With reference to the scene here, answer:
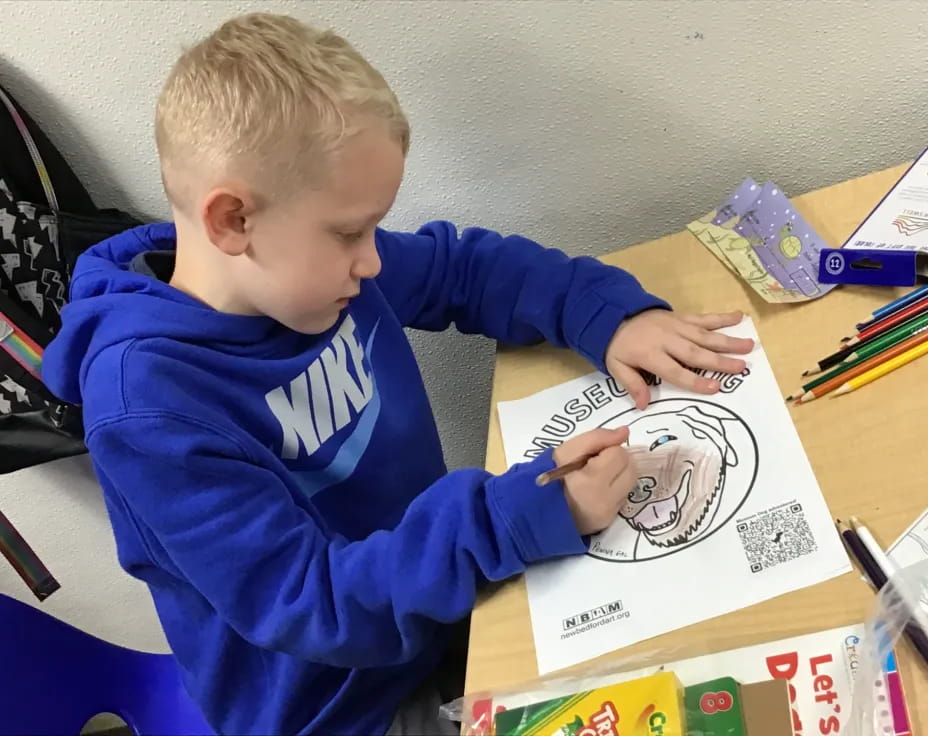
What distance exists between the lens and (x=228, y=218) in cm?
53

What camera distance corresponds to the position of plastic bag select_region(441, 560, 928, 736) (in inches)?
16.4

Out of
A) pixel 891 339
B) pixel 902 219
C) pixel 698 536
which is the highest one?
pixel 902 219

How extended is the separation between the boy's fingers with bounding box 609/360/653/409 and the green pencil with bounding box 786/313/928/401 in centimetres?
11

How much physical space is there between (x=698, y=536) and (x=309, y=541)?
0.85ft

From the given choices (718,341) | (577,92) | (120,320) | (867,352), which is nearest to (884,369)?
(867,352)

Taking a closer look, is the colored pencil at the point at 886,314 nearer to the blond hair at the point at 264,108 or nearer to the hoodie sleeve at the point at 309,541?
the hoodie sleeve at the point at 309,541

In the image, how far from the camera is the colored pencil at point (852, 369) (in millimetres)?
554

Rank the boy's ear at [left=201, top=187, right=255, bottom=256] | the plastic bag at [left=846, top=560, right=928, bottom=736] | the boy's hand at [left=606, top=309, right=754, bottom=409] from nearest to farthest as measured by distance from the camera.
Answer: the plastic bag at [left=846, top=560, right=928, bottom=736] → the boy's ear at [left=201, top=187, right=255, bottom=256] → the boy's hand at [left=606, top=309, right=754, bottom=409]

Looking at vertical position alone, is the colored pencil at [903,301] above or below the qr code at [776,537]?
above

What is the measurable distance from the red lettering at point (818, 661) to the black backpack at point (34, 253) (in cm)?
75

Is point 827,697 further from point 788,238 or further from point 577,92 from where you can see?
point 577,92

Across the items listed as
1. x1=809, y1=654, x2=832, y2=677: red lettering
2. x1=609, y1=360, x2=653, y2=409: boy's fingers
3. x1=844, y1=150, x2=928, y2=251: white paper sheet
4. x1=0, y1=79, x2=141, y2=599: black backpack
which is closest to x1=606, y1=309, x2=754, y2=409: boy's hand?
x1=609, y1=360, x2=653, y2=409: boy's fingers

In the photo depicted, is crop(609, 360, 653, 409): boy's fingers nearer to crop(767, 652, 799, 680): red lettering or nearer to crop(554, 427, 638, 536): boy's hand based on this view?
crop(554, 427, 638, 536): boy's hand

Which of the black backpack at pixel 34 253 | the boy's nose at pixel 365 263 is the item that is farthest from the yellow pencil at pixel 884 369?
the black backpack at pixel 34 253
